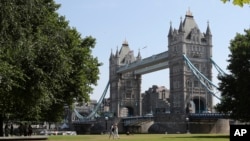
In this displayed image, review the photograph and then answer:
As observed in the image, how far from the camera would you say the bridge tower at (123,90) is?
16312cm

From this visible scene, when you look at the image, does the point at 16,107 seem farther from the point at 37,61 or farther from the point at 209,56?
the point at 209,56

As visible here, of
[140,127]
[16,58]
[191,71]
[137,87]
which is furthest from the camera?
[137,87]

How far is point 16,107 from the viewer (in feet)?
107

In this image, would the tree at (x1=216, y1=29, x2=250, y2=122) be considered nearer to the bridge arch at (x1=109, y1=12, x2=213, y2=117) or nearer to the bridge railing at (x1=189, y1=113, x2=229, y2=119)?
the bridge railing at (x1=189, y1=113, x2=229, y2=119)

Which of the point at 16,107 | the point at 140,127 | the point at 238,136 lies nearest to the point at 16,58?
the point at 16,107

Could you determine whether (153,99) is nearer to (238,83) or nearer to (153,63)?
(153,63)

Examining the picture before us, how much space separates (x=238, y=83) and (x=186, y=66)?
275 feet

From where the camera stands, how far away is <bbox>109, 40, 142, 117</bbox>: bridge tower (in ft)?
535

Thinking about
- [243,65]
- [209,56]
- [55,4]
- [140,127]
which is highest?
[209,56]

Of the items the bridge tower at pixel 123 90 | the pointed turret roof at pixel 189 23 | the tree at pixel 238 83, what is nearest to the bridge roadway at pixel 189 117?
the pointed turret roof at pixel 189 23

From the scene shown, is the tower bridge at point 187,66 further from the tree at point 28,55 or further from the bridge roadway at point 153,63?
the tree at point 28,55

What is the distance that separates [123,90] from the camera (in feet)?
543

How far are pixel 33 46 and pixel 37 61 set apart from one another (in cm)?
125

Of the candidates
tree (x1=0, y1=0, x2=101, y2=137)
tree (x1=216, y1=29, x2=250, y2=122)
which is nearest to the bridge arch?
tree (x1=216, y1=29, x2=250, y2=122)
